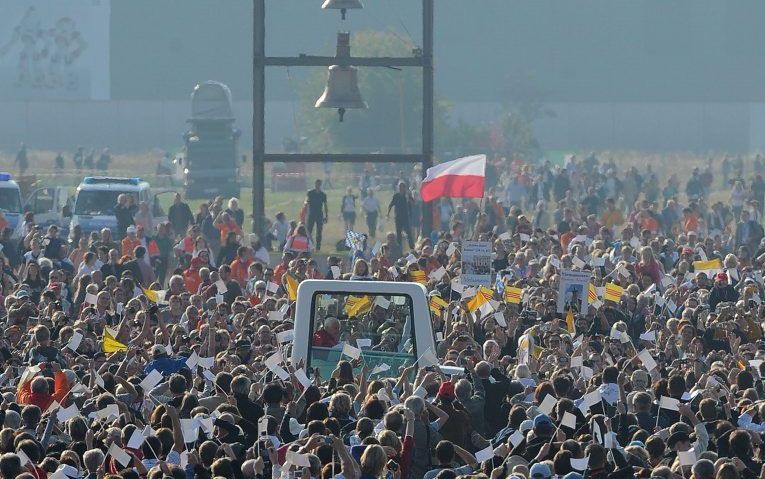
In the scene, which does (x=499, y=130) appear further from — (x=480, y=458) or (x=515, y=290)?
(x=480, y=458)

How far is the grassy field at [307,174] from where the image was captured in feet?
165

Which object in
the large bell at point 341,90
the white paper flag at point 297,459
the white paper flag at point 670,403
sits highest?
the large bell at point 341,90

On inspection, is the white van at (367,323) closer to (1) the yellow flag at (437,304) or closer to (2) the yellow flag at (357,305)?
(2) the yellow flag at (357,305)

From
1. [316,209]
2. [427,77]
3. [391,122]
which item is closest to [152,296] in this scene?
[427,77]

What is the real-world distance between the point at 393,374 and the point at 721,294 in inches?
313

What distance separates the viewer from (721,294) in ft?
69.7

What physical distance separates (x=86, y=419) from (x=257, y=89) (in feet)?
48.8

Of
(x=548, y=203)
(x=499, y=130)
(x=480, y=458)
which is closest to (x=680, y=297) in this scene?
(x=480, y=458)

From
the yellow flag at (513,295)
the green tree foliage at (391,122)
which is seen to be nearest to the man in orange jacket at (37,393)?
the yellow flag at (513,295)

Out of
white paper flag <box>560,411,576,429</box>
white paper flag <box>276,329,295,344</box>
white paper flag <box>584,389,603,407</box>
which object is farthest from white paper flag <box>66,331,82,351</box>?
white paper flag <box>560,411,576,429</box>

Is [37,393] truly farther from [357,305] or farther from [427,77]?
[427,77]

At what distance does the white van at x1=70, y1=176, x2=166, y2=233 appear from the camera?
112 ft

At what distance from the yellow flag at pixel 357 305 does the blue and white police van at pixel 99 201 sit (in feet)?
66.4

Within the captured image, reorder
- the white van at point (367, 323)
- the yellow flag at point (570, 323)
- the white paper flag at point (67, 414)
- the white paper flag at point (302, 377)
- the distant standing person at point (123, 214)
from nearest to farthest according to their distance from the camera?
the white paper flag at point (67, 414) < the white paper flag at point (302, 377) < the white van at point (367, 323) < the yellow flag at point (570, 323) < the distant standing person at point (123, 214)
